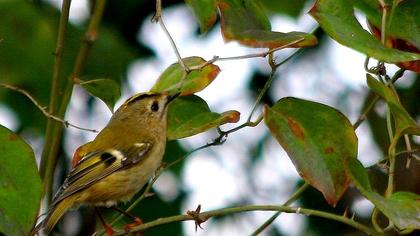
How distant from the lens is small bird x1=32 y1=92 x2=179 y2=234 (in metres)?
2.40

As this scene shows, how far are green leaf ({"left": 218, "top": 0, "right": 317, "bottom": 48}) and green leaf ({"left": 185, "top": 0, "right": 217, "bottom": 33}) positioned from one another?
0.05ft

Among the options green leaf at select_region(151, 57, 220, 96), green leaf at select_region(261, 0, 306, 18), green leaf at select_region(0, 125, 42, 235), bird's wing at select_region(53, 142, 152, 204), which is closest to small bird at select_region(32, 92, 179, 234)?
bird's wing at select_region(53, 142, 152, 204)

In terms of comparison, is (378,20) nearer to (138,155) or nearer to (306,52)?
(138,155)

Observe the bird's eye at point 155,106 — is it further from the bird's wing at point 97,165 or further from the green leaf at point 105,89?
the green leaf at point 105,89

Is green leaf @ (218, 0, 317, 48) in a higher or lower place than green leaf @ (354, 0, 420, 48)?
higher

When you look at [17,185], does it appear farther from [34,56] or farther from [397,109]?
[34,56]

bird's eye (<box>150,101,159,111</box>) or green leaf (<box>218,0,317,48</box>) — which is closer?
green leaf (<box>218,0,317,48</box>)

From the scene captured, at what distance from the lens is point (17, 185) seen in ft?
5.74

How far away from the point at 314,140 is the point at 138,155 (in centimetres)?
103

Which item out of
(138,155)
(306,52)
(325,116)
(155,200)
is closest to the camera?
(325,116)

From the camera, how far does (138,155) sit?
259 cm

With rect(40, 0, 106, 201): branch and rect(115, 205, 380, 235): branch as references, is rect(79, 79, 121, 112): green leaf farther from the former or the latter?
rect(115, 205, 380, 235): branch

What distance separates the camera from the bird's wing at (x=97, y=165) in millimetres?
2412

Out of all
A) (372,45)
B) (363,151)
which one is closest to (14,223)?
(372,45)
